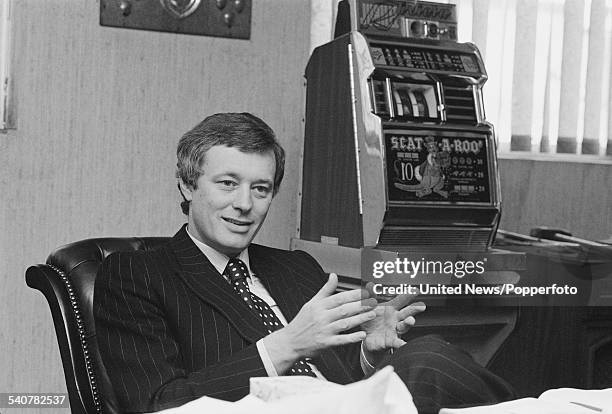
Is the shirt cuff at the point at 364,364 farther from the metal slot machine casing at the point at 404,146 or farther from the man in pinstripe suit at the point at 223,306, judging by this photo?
the metal slot machine casing at the point at 404,146

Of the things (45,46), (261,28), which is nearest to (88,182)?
(45,46)

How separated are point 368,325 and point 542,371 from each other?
1.60m

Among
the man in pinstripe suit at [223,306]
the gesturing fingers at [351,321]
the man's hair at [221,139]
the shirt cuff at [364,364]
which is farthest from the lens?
the man's hair at [221,139]

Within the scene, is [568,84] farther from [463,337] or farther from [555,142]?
[463,337]

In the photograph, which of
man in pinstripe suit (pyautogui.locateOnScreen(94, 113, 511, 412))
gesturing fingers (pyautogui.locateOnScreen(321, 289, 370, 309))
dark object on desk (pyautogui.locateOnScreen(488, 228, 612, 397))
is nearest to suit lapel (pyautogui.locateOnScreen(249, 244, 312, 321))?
man in pinstripe suit (pyautogui.locateOnScreen(94, 113, 511, 412))

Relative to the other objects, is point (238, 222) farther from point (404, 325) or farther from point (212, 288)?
point (404, 325)

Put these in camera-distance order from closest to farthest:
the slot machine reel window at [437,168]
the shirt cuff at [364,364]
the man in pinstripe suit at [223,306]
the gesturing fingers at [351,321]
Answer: the gesturing fingers at [351,321]
the man in pinstripe suit at [223,306]
the shirt cuff at [364,364]
the slot machine reel window at [437,168]

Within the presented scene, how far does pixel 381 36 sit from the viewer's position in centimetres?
296

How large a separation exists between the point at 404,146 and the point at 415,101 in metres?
0.22

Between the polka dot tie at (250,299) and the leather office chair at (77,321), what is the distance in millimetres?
318

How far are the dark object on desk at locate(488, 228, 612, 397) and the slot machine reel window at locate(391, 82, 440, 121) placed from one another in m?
0.69

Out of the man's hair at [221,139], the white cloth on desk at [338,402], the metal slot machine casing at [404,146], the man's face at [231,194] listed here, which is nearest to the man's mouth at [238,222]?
the man's face at [231,194]

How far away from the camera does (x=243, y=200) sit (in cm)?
187

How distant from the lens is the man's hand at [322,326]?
1.43m
